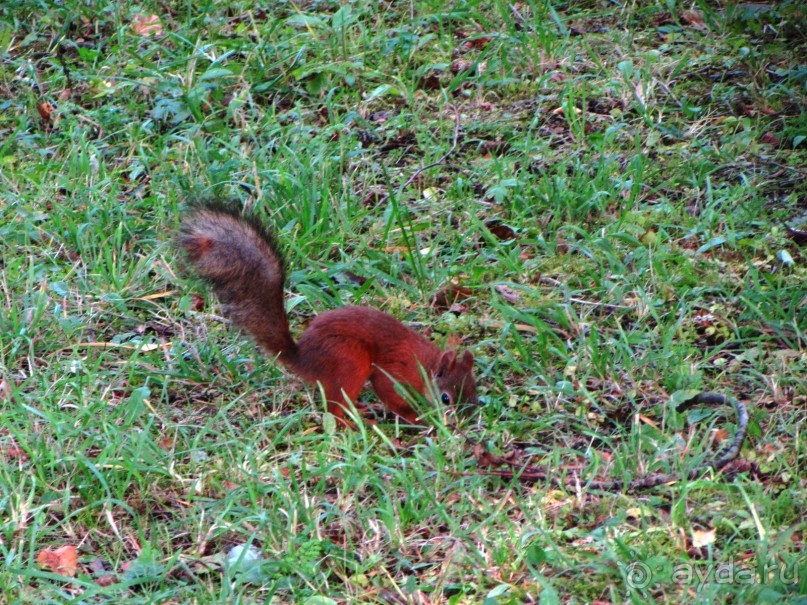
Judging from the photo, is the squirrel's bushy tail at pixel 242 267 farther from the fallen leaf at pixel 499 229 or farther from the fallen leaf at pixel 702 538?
the fallen leaf at pixel 702 538

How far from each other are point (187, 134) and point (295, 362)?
2192 mm

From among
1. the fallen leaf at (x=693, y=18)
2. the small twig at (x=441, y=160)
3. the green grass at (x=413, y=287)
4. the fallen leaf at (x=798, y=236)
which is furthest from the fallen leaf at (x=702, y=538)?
the fallen leaf at (x=693, y=18)

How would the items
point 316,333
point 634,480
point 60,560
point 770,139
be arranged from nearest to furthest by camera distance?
point 60,560 → point 634,480 → point 316,333 → point 770,139

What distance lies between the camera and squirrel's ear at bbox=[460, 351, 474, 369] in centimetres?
406

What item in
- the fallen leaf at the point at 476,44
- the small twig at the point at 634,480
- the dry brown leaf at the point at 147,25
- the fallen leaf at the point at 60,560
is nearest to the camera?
the fallen leaf at the point at 60,560

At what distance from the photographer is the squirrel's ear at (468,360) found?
4.06 meters

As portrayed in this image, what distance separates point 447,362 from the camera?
4.07 metres

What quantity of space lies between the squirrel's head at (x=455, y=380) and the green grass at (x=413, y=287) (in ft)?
0.28

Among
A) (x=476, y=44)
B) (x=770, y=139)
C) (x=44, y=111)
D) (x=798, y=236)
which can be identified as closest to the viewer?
(x=798, y=236)

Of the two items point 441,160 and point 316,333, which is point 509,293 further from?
point 441,160

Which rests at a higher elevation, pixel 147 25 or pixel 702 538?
pixel 147 25

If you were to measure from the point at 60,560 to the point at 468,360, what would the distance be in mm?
1597

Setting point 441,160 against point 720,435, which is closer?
point 720,435

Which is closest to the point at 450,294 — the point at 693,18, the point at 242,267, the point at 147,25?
the point at 242,267
